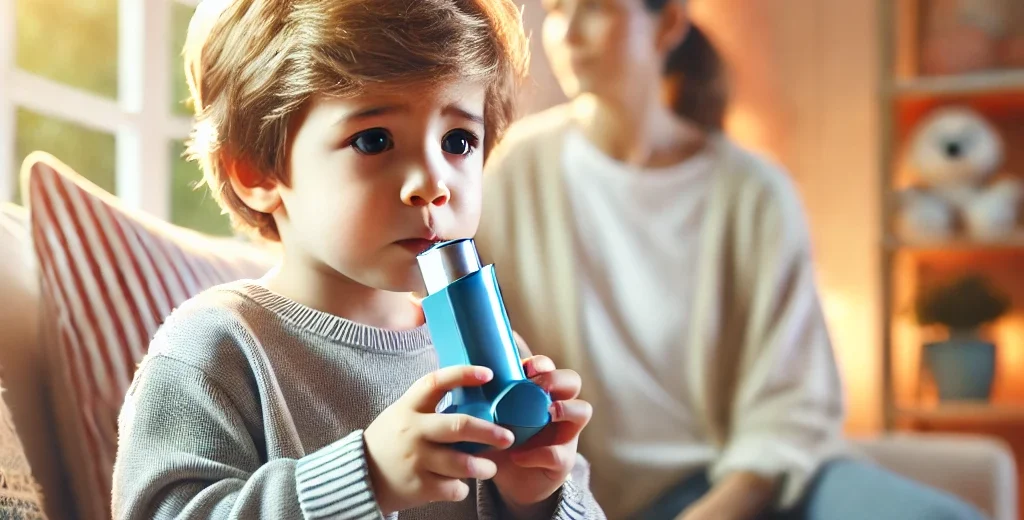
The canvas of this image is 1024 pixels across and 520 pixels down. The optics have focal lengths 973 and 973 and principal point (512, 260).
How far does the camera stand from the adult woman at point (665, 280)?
1.30 meters

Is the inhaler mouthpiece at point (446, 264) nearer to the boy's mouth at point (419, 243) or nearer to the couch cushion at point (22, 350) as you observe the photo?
the boy's mouth at point (419, 243)

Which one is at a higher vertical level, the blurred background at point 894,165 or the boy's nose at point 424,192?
the boy's nose at point 424,192

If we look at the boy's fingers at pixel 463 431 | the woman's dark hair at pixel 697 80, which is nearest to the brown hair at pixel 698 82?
the woman's dark hair at pixel 697 80

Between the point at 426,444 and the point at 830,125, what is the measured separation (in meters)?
2.09

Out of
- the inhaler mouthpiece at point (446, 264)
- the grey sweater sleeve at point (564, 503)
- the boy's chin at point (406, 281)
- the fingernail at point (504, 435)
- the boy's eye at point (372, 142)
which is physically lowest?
the grey sweater sleeve at point (564, 503)

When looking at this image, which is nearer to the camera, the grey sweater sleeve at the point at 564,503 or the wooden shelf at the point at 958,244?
the grey sweater sleeve at the point at 564,503

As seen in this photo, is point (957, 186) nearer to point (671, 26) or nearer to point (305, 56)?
point (671, 26)

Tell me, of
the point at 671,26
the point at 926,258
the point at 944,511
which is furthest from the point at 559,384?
the point at 926,258

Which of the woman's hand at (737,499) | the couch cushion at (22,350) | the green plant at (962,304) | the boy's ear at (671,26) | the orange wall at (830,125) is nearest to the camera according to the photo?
the couch cushion at (22,350)

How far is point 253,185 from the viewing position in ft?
1.30

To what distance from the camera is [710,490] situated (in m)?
1.34

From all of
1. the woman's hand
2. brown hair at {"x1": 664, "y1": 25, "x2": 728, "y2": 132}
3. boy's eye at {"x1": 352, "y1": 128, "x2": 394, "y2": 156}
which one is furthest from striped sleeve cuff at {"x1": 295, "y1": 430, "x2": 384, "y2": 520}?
brown hair at {"x1": 664, "y1": 25, "x2": 728, "y2": 132}

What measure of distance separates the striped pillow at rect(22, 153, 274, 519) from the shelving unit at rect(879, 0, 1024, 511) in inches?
71.3

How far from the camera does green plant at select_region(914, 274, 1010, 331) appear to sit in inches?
77.9
